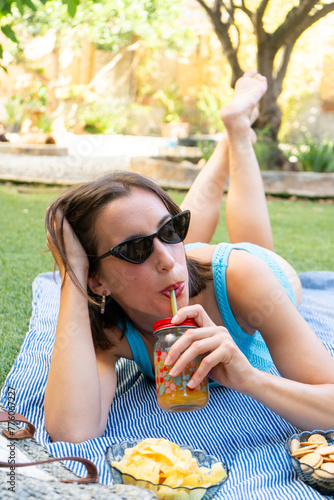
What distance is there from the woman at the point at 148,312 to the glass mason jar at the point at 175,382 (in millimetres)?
32

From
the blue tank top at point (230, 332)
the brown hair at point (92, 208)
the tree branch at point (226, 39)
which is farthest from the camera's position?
the tree branch at point (226, 39)

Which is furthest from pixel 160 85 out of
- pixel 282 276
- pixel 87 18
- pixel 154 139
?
pixel 282 276

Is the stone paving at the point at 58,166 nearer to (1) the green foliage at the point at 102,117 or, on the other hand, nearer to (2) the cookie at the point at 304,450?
(1) the green foliage at the point at 102,117

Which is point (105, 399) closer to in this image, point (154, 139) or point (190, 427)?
point (190, 427)

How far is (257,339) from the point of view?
7.99ft

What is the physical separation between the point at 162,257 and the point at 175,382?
1.44 ft

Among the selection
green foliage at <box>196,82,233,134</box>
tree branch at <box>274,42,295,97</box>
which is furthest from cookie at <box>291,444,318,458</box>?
green foliage at <box>196,82,233,134</box>

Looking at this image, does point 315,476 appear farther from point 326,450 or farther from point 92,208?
point 92,208

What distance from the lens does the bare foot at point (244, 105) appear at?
3.59 meters

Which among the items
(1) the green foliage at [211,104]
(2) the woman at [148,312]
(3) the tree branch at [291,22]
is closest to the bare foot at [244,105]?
(2) the woman at [148,312]

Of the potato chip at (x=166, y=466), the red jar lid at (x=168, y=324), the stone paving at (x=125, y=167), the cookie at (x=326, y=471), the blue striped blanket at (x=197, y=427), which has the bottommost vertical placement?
the stone paving at (x=125, y=167)

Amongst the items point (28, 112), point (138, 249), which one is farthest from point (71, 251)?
point (28, 112)

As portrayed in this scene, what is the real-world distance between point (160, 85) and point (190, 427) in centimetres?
2052

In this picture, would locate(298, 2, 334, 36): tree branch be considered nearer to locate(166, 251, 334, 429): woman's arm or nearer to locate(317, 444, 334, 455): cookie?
locate(166, 251, 334, 429): woman's arm
